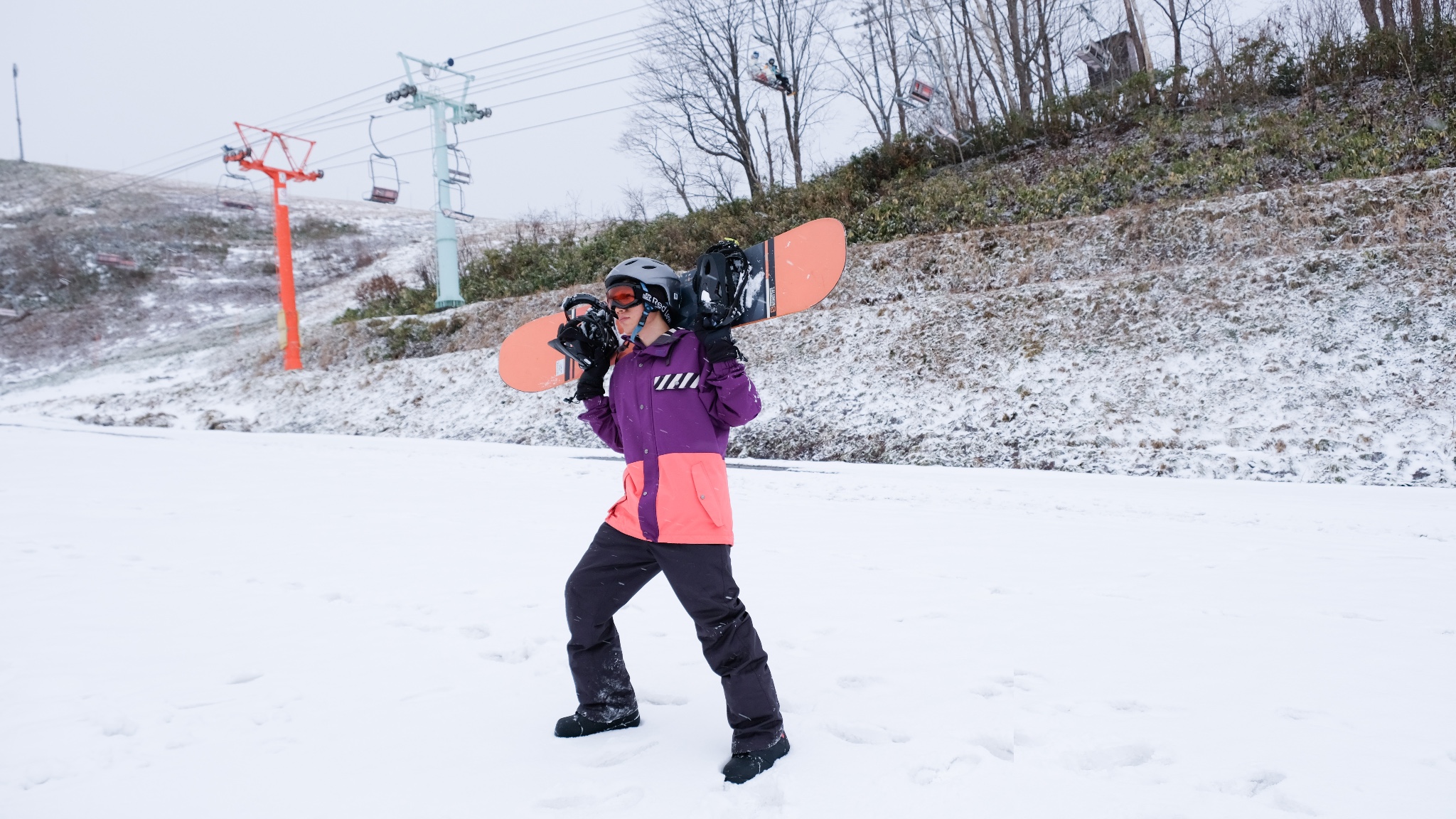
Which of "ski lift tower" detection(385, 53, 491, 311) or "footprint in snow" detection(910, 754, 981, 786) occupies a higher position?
"ski lift tower" detection(385, 53, 491, 311)

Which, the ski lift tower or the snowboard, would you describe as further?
the ski lift tower

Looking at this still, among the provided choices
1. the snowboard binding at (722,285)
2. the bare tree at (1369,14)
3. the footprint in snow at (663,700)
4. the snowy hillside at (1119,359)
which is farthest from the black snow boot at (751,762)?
the bare tree at (1369,14)

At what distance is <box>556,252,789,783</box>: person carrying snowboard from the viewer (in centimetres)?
259

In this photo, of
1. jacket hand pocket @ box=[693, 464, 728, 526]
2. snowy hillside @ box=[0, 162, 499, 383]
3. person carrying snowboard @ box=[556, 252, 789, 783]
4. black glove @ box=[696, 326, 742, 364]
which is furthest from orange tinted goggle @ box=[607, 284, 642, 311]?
snowy hillside @ box=[0, 162, 499, 383]

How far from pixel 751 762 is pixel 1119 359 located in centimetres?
968

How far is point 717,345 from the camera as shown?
104 inches

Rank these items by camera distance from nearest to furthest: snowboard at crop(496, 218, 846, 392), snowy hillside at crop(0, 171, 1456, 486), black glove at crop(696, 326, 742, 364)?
black glove at crop(696, 326, 742, 364), snowboard at crop(496, 218, 846, 392), snowy hillside at crop(0, 171, 1456, 486)

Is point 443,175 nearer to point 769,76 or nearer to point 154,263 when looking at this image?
point 769,76

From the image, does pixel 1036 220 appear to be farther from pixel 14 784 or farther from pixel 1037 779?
pixel 14 784

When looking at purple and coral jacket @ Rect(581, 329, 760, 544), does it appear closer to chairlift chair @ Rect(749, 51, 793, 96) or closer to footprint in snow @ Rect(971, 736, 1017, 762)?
footprint in snow @ Rect(971, 736, 1017, 762)

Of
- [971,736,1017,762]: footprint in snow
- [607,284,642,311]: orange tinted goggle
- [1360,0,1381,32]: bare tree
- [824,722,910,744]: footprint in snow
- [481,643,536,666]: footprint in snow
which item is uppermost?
[1360,0,1381,32]: bare tree

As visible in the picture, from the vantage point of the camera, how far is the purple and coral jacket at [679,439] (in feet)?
8.54

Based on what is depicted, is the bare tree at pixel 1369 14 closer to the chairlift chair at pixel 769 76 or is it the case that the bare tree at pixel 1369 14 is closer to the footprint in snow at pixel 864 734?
the chairlift chair at pixel 769 76

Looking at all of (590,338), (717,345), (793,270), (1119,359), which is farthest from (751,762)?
(1119,359)
